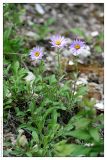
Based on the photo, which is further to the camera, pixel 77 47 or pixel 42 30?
pixel 42 30

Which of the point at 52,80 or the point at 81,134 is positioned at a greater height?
the point at 52,80

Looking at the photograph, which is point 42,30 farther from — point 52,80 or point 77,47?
point 77,47

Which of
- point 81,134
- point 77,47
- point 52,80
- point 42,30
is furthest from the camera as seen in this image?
point 42,30

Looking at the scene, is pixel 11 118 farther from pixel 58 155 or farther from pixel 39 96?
pixel 58 155

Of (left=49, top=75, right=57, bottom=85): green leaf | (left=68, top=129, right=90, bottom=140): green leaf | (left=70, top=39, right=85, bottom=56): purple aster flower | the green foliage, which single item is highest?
the green foliage

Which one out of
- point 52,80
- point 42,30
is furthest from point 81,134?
point 42,30

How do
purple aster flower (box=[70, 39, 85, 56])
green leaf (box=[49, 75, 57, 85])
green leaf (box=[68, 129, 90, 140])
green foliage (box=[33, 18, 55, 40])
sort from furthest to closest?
green foliage (box=[33, 18, 55, 40]), green leaf (box=[49, 75, 57, 85]), purple aster flower (box=[70, 39, 85, 56]), green leaf (box=[68, 129, 90, 140])

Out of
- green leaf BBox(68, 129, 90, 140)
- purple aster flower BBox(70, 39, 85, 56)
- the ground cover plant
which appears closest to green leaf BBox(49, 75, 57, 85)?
Answer: the ground cover plant

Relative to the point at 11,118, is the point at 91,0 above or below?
above

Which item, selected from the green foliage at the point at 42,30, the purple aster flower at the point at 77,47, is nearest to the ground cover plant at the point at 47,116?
the purple aster flower at the point at 77,47

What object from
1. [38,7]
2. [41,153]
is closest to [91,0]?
[38,7]

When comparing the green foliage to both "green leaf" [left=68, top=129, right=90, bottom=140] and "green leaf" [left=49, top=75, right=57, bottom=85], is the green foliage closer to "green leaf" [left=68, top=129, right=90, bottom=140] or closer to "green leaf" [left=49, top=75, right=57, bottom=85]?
"green leaf" [left=49, top=75, right=57, bottom=85]
